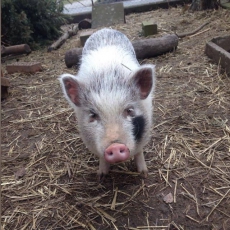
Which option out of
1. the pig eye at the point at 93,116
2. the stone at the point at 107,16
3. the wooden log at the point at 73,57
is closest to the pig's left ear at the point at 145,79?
the pig eye at the point at 93,116

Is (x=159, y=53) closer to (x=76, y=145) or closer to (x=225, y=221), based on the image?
(x=76, y=145)

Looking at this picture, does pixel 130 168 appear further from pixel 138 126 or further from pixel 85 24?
pixel 85 24

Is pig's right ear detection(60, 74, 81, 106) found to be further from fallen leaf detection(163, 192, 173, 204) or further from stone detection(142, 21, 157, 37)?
stone detection(142, 21, 157, 37)

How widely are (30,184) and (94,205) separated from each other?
62 centimetres

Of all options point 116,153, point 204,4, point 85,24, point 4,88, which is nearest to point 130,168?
point 116,153

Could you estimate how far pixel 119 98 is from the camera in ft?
7.07

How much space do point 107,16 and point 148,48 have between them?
314cm

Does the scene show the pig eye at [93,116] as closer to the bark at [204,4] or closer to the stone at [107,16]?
the stone at [107,16]

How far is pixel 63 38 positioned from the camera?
7.24m

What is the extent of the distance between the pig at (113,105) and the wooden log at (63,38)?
430cm

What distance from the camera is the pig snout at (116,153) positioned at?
1860 millimetres

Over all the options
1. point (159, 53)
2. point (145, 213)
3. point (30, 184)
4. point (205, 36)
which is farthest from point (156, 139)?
point (205, 36)

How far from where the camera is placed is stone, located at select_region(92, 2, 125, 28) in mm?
7906

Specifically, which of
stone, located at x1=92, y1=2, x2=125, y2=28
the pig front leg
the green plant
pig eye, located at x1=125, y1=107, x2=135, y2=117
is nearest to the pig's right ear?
pig eye, located at x1=125, y1=107, x2=135, y2=117
